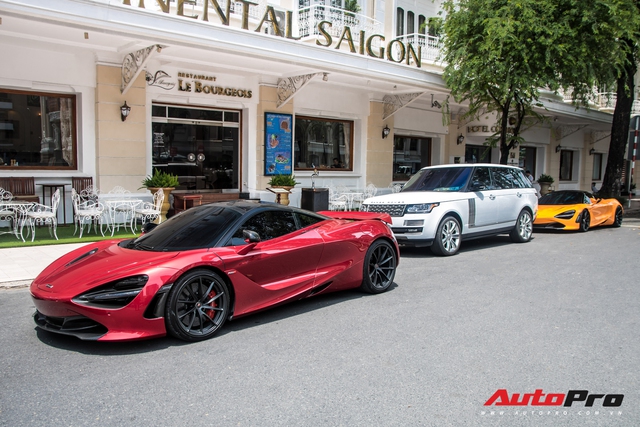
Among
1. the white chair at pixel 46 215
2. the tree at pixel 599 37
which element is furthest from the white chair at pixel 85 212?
the tree at pixel 599 37

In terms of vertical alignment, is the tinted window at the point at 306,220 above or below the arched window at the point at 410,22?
below

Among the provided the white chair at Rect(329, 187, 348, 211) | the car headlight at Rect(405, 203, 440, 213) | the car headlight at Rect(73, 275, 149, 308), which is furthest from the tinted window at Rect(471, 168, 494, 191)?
the car headlight at Rect(73, 275, 149, 308)

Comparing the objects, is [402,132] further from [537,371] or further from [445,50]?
[537,371]

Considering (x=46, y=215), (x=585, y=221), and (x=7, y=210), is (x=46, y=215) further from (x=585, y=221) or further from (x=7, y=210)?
(x=585, y=221)

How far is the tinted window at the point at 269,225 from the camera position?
5.79m

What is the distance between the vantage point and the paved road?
3.67 metres

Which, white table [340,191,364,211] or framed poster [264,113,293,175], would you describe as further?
white table [340,191,364,211]

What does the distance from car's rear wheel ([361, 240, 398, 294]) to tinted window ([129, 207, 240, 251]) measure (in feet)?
6.46

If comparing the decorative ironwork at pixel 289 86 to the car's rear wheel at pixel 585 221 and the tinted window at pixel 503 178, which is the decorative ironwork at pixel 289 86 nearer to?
the tinted window at pixel 503 178

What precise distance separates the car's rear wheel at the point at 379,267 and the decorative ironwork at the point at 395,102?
12.2 metres

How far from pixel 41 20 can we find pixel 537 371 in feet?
33.2

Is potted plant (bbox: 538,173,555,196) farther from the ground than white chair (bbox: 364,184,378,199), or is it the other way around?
potted plant (bbox: 538,173,555,196)

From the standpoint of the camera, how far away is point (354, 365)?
4.53m

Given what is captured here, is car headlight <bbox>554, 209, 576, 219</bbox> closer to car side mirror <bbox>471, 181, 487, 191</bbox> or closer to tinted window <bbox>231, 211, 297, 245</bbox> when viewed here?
car side mirror <bbox>471, 181, 487, 191</bbox>
